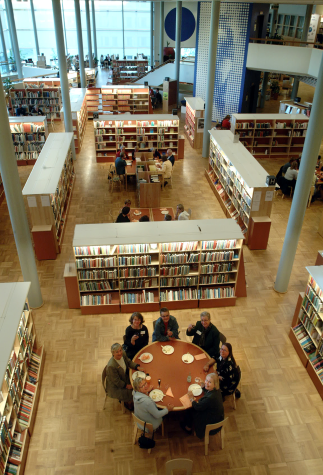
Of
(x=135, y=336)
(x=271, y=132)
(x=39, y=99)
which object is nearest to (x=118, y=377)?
(x=135, y=336)

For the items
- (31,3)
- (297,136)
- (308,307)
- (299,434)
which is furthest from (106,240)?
(31,3)

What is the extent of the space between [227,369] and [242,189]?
562 cm

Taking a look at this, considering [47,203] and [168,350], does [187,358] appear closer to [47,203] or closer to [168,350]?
[168,350]

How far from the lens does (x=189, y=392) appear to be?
510 centimetres

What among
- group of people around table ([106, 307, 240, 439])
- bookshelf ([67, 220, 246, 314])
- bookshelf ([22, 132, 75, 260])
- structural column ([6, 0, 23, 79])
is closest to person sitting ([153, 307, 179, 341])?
group of people around table ([106, 307, 240, 439])

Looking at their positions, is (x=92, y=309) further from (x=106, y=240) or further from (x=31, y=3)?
(x=31, y=3)

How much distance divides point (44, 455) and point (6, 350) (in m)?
1.62

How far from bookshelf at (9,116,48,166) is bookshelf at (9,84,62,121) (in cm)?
429

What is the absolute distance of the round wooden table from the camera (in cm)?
523

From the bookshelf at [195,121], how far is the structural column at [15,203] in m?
10.7

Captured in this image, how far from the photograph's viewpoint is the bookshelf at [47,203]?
28.7ft

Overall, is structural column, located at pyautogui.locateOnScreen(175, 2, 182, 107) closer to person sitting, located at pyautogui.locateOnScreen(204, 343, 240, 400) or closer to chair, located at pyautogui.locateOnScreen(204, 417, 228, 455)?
person sitting, located at pyautogui.locateOnScreen(204, 343, 240, 400)

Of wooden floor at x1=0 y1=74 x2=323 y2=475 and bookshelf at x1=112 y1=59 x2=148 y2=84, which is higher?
bookshelf at x1=112 y1=59 x2=148 y2=84

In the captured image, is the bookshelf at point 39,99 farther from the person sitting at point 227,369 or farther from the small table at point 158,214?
the person sitting at point 227,369
